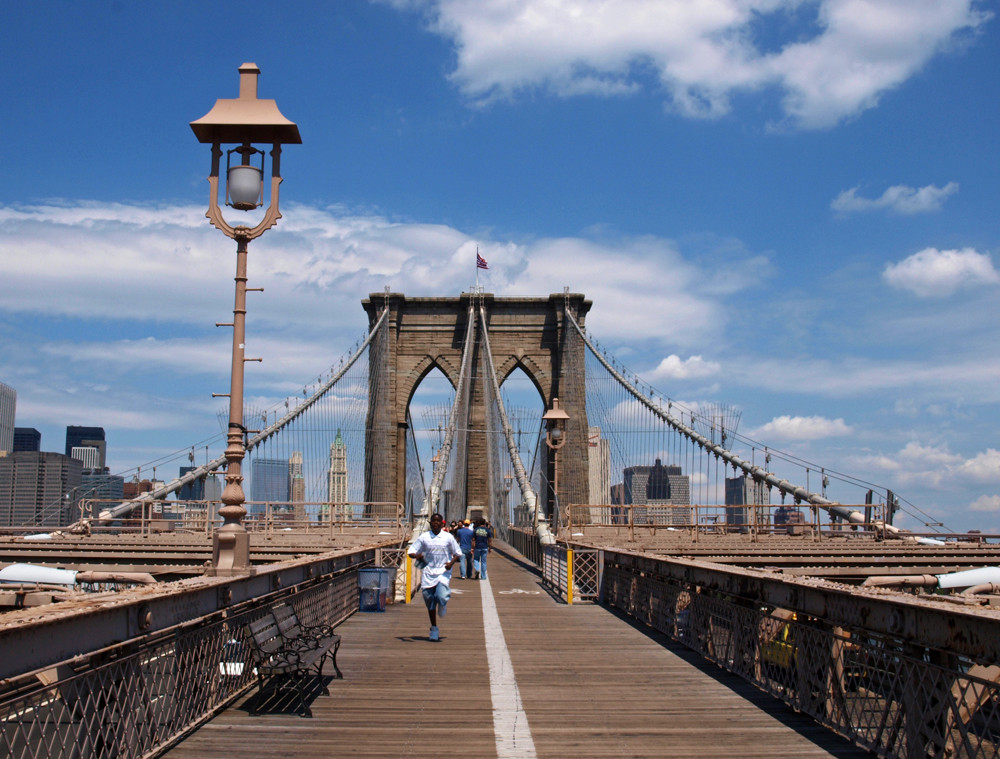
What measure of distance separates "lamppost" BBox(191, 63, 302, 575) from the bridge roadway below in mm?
2101

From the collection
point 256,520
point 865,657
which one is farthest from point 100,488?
point 865,657

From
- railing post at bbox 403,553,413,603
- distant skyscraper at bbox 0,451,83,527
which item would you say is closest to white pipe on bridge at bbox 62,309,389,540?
railing post at bbox 403,553,413,603

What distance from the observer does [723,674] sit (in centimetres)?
765

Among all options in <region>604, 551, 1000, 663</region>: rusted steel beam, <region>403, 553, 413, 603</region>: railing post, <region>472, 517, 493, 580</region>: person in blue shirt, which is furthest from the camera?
<region>472, 517, 493, 580</region>: person in blue shirt

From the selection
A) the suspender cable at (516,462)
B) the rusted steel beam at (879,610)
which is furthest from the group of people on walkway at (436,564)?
the suspender cable at (516,462)

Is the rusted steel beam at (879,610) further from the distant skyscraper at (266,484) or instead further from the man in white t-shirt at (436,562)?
the distant skyscraper at (266,484)

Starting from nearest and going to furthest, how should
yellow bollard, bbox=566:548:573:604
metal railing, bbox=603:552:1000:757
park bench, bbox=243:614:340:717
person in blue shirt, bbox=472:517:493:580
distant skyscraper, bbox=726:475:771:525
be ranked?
metal railing, bbox=603:552:1000:757
park bench, bbox=243:614:340:717
yellow bollard, bbox=566:548:573:604
person in blue shirt, bbox=472:517:493:580
distant skyscraper, bbox=726:475:771:525

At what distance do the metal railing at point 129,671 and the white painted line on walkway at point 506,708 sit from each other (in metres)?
1.87

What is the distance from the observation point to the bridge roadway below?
5.39 meters

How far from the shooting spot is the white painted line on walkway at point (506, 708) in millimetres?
5367

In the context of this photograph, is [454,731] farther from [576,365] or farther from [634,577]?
[576,365]

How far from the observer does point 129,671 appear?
16.4ft

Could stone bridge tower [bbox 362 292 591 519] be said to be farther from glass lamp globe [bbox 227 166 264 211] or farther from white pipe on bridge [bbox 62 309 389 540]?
glass lamp globe [bbox 227 166 264 211]

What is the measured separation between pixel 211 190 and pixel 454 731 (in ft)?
18.6
